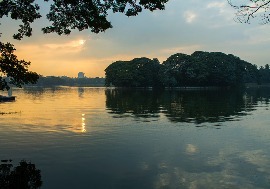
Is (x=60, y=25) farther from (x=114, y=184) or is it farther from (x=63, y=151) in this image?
(x=114, y=184)

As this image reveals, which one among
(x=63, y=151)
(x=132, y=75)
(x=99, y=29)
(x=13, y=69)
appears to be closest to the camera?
(x=13, y=69)

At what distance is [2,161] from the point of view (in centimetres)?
1945

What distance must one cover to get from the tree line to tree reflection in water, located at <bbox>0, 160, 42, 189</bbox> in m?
151

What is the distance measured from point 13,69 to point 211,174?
460 inches

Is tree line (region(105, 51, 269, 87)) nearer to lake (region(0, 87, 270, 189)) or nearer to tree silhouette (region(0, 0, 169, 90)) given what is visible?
lake (region(0, 87, 270, 189))

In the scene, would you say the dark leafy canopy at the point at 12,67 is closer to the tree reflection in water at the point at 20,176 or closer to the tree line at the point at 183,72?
the tree reflection in water at the point at 20,176

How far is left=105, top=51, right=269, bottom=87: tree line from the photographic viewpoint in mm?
169750

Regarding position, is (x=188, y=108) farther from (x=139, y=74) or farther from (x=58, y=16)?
(x=139, y=74)

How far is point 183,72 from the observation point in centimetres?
17138

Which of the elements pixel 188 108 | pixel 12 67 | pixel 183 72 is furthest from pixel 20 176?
pixel 183 72

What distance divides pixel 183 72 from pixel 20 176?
159 metres

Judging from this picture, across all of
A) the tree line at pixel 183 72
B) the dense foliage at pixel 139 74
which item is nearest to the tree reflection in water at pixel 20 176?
the tree line at pixel 183 72

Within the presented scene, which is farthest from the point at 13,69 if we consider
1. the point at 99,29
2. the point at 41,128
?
the point at 41,128

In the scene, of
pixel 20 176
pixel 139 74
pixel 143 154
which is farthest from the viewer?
pixel 139 74
